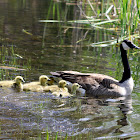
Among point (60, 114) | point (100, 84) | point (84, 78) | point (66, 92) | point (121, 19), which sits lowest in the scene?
point (60, 114)

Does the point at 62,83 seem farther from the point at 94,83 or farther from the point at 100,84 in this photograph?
the point at 100,84

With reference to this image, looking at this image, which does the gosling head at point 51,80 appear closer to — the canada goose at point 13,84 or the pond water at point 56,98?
the pond water at point 56,98

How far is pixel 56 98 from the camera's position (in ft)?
23.6

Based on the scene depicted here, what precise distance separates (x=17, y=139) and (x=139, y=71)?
5.20 meters

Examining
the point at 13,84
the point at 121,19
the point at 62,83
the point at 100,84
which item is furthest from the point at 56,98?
the point at 121,19

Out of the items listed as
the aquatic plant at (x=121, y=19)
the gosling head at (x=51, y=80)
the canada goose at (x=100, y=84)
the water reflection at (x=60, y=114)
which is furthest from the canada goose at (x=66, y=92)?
the aquatic plant at (x=121, y=19)

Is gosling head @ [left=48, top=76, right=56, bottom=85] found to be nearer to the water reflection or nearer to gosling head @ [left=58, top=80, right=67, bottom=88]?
gosling head @ [left=58, top=80, right=67, bottom=88]

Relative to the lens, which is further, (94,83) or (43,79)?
(94,83)

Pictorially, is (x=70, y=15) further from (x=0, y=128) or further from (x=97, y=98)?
(x=0, y=128)

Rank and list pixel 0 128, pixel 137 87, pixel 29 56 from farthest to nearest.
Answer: pixel 29 56 → pixel 137 87 → pixel 0 128

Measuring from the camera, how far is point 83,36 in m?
14.2

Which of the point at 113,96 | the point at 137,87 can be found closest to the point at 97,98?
the point at 113,96

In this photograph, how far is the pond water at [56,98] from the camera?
5.51m

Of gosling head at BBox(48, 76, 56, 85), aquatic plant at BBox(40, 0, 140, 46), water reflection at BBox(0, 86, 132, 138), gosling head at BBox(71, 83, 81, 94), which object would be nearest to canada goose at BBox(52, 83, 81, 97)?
gosling head at BBox(71, 83, 81, 94)
